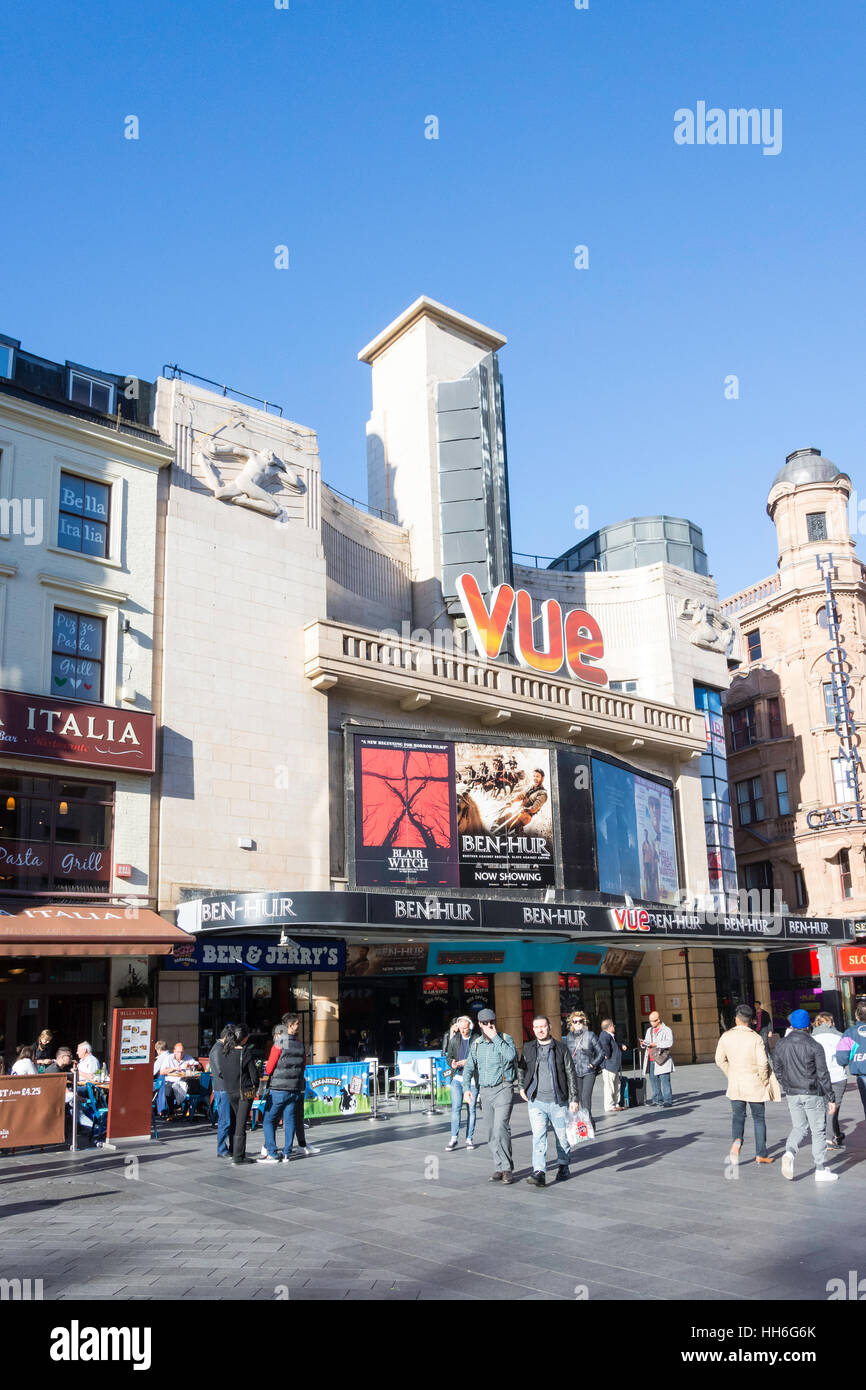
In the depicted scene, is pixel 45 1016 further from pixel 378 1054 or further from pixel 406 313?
pixel 406 313

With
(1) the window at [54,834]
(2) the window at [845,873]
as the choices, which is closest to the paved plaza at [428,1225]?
(1) the window at [54,834]

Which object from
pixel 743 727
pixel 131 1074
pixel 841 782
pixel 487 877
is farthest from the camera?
pixel 743 727

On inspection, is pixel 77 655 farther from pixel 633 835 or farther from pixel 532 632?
pixel 633 835

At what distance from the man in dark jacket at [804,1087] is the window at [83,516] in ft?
55.6

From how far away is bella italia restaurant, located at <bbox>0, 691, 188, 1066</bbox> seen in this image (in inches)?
798

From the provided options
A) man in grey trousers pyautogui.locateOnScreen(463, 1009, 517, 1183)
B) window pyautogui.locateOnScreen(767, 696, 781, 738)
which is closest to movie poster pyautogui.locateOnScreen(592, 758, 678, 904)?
window pyautogui.locateOnScreen(767, 696, 781, 738)

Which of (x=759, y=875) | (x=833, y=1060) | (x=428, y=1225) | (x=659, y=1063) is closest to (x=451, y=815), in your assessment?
(x=659, y=1063)

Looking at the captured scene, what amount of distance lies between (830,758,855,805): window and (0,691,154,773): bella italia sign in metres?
33.0

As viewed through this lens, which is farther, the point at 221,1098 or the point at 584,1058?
the point at 584,1058

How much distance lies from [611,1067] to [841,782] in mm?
30739

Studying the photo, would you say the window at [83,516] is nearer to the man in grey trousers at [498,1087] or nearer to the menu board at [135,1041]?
the menu board at [135,1041]

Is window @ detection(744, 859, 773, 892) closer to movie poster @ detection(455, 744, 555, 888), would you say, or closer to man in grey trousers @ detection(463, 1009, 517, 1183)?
movie poster @ detection(455, 744, 555, 888)

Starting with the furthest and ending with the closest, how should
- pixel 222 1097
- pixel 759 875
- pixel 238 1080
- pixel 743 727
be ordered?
pixel 743 727, pixel 759 875, pixel 222 1097, pixel 238 1080

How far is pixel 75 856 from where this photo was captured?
2117 centimetres
